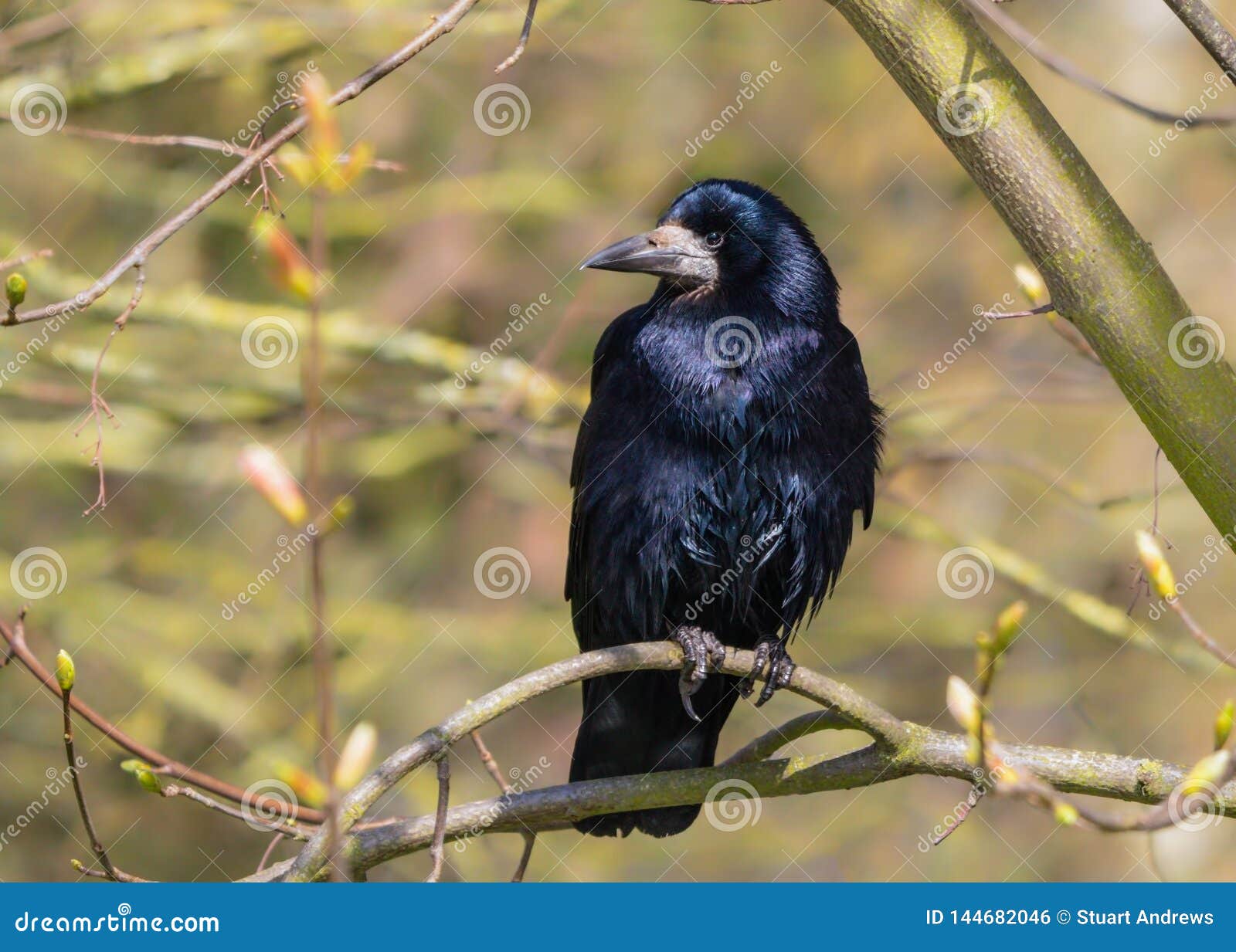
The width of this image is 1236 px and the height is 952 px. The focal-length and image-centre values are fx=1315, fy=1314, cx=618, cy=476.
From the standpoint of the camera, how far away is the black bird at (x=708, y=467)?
4.17 metres

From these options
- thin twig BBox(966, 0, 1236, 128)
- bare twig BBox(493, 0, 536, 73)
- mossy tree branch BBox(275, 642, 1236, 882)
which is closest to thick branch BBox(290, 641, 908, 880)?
mossy tree branch BBox(275, 642, 1236, 882)

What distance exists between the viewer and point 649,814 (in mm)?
4395

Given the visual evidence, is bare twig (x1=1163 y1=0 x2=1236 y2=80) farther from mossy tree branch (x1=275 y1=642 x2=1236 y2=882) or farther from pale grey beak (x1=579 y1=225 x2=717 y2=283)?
pale grey beak (x1=579 y1=225 x2=717 y2=283)

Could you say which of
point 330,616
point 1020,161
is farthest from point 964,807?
point 330,616

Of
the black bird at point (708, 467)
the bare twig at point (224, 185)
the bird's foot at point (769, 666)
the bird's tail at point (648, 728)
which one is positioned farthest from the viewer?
the bird's tail at point (648, 728)

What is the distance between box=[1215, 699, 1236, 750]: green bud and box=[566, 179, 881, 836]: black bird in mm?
2042

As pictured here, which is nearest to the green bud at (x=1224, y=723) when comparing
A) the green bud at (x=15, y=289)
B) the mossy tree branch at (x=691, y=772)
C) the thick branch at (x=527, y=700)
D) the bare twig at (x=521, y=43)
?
the mossy tree branch at (x=691, y=772)

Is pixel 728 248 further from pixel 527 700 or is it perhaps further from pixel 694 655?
pixel 527 700

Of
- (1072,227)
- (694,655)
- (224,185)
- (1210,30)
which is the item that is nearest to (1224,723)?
(1072,227)

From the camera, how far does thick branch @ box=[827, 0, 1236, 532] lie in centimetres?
293

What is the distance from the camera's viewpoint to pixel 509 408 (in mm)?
5453

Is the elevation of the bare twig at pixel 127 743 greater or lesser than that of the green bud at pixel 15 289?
lesser

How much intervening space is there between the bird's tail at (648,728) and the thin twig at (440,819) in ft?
5.46

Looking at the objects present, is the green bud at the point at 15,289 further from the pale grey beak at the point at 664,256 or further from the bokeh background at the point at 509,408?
the bokeh background at the point at 509,408
